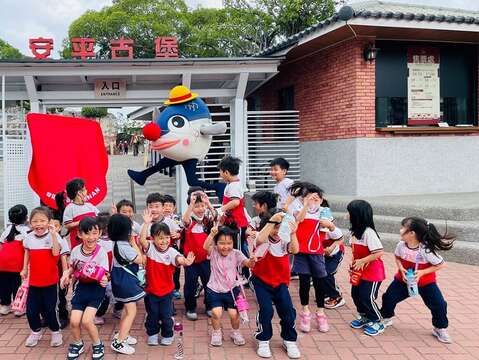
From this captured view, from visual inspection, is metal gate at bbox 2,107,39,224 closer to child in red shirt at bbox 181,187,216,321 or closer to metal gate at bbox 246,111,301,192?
metal gate at bbox 246,111,301,192

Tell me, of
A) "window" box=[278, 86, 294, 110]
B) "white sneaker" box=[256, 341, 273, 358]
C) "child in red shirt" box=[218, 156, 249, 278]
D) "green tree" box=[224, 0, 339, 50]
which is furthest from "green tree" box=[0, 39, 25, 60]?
"white sneaker" box=[256, 341, 273, 358]

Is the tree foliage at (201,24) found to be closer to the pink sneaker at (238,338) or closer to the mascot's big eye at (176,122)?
the mascot's big eye at (176,122)

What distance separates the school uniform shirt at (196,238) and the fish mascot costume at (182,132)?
1631mm

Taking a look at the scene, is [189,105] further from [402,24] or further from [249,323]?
[402,24]

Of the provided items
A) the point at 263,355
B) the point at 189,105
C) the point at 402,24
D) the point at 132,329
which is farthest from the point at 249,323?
the point at 402,24

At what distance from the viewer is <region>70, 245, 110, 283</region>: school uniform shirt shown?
3912mm

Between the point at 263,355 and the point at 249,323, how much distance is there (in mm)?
788

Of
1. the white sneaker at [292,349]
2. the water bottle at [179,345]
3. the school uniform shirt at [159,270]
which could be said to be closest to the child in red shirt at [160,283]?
the school uniform shirt at [159,270]

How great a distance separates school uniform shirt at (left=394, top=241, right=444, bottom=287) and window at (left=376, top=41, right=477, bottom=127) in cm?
531

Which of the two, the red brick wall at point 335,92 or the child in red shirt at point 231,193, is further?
the red brick wall at point 335,92

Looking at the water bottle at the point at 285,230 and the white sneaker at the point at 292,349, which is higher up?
the water bottle at the point at 285,230

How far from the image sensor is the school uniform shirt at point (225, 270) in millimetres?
4203

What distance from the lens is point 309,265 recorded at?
455 cm

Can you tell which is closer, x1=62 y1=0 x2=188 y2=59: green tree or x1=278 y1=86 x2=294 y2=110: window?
→ x1=278 y1=86 x2=294 y2=110: window
